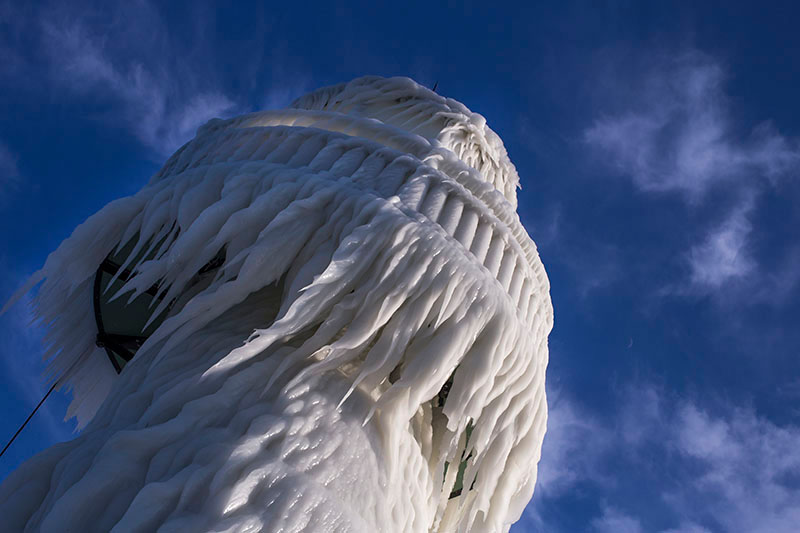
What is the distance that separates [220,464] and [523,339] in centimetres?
133

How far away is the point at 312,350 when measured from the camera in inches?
92.4

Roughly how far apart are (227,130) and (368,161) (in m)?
0.95

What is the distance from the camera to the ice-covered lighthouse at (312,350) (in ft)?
6.14

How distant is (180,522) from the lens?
168cm

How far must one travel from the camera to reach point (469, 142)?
13.0 feet

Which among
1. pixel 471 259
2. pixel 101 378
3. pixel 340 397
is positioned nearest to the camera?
pixel 340 397

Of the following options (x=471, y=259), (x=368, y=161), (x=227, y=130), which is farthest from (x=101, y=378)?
(x=471, y=259)

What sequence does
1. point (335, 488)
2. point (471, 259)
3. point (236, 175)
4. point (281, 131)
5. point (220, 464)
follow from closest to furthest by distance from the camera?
point (220, 464) < point (335, 488) < point (471, 259) < point (236, 175) < point (281, 131)

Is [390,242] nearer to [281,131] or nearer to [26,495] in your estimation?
[281,131]

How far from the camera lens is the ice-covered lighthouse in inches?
73.7

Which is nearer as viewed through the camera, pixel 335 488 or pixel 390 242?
pixel 335 488

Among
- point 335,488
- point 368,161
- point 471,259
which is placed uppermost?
point 368,161

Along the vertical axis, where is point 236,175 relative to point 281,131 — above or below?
below

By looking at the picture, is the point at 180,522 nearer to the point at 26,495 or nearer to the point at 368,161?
the point at 26,495
